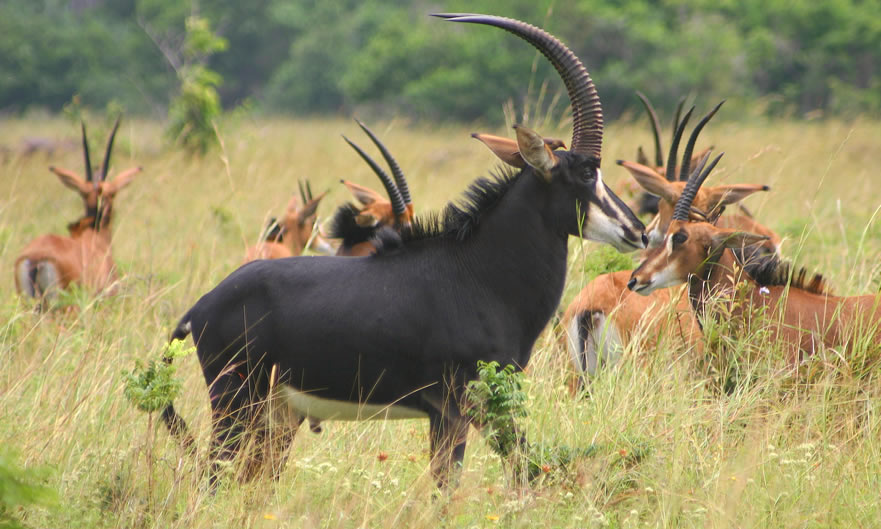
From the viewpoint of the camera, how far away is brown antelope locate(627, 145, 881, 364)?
4801 millimetres

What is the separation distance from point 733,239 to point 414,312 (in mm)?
2026

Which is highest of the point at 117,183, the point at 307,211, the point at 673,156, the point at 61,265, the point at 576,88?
the point at 576,88

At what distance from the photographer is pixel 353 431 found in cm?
453

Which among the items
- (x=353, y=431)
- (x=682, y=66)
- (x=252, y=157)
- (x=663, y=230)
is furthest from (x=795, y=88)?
(x=353, y=431)

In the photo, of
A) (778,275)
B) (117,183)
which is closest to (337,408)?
(778,275)

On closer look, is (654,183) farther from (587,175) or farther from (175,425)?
(175,425)

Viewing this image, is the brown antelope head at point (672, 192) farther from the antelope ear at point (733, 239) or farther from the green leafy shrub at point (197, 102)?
the green leafy shrub at point (197, 102)

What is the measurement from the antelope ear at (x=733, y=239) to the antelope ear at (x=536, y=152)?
1.48m

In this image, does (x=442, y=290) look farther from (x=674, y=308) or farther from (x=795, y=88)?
(x=795, y=88)

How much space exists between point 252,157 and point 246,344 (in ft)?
38.3

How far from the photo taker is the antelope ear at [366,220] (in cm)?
684

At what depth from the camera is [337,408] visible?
12.8 ft

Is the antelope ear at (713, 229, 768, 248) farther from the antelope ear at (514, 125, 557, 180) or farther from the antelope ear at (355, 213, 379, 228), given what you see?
the antelope ear at (355, 213, 379, 228)

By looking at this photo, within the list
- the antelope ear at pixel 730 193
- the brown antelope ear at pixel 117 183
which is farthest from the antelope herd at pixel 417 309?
the brown antelope ear at pixel 117 183
